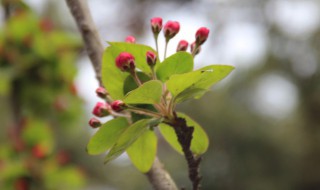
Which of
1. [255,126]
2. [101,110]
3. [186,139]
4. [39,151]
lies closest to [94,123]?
[101,110]

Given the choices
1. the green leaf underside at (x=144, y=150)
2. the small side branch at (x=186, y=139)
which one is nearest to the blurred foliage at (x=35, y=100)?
the green leaf underside at (x=144, y=150)

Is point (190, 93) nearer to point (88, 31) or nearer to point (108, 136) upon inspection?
point (108, 136)

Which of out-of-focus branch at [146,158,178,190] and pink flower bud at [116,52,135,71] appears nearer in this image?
pink flower bud at [116,52,135,71]

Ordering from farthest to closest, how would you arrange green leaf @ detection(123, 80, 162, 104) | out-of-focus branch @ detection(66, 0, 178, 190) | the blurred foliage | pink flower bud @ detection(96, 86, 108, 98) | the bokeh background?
1. the bokeh background
2. the blurred foliage
3. out-of-focus branch @ detection(66, 0, 178, 190)
4. pink flower bud @ detection(96, 86, 108, 98)
5. green leaf @ detection(123, 80, 162, 104)

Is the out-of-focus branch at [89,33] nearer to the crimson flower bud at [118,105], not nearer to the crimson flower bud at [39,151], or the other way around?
the crimson flower bud at [118,105]

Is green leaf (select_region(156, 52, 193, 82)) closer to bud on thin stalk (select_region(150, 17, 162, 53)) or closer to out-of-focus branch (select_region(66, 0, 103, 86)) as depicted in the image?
bud on thin stalk (select_region(150, 17, 162, 53))

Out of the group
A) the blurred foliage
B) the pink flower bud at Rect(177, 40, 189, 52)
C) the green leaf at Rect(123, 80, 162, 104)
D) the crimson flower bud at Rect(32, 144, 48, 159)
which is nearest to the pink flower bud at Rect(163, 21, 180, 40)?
the pink flower bud at Rect(177, 40, 189, 52)

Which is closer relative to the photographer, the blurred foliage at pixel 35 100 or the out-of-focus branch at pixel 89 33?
the out-of-focus branch at pixel 89 33

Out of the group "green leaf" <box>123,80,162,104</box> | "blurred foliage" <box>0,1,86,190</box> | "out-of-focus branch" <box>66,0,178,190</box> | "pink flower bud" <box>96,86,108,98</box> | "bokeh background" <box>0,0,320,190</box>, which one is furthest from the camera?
"bokeh background" <box>0,0,320,190</box>
